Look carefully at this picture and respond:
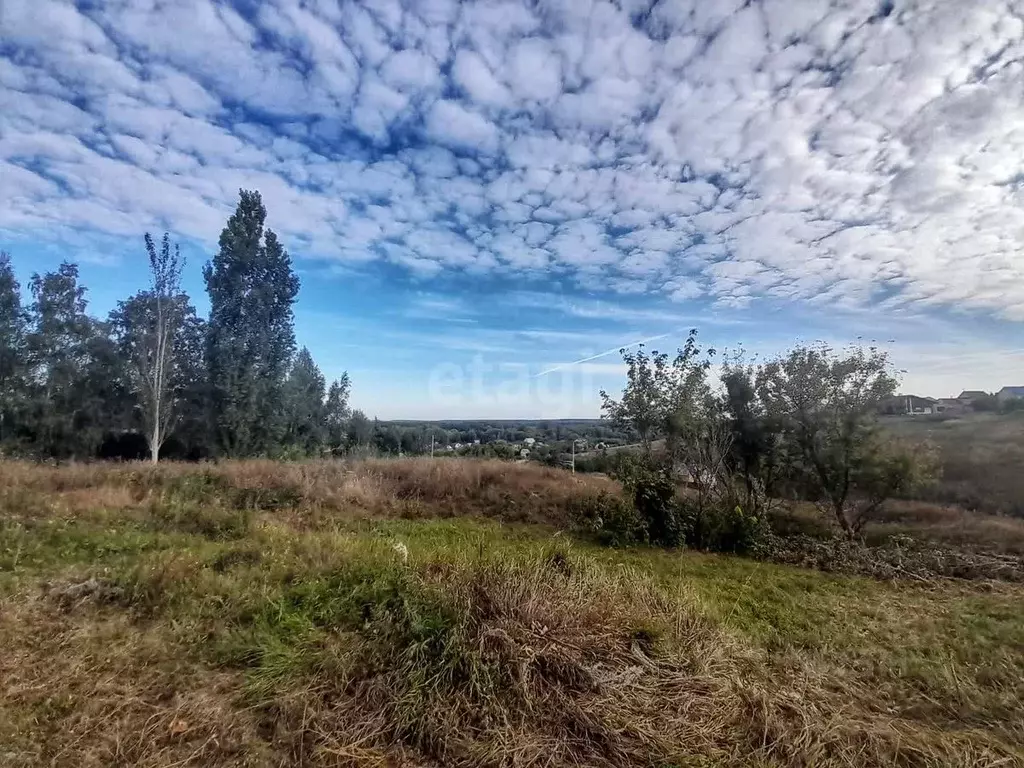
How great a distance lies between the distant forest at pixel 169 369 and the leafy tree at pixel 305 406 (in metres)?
0.19

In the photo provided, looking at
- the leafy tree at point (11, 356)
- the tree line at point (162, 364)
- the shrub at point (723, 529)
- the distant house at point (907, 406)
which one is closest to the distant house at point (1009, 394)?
the distant house at point (907, 406)

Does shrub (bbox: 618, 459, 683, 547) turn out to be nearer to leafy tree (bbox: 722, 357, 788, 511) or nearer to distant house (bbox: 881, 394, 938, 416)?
leafy tree (bbox: 722, 357, 788, 511)

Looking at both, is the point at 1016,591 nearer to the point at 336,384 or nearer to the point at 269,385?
the point at 269,385

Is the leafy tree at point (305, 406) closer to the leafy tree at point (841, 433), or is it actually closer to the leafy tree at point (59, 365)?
the leafy tree at point (59, 365)

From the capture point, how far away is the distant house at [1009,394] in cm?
1173

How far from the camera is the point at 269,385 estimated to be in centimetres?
1702

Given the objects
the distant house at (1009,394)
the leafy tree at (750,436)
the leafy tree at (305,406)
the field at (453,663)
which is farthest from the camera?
the leafy tree at (305,406)

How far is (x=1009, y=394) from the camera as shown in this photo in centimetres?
1191

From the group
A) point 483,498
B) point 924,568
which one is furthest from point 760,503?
point 483,498

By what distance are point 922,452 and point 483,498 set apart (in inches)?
304

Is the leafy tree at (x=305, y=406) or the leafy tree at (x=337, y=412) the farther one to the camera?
the leafy tree at (x=337, y=412)

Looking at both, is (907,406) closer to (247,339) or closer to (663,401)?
(663,401)

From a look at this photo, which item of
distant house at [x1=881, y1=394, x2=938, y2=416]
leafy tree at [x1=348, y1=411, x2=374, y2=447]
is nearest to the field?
distant house at [x1=881, y1=394, x2=938, y2=416]

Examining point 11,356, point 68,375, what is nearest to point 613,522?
point 68,375
